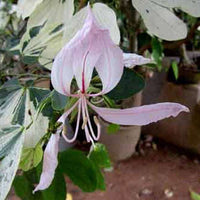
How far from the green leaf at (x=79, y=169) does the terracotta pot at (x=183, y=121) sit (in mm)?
1287

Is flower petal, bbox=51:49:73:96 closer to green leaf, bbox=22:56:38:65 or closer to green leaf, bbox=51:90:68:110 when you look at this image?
green leaf, bbox=51:90:68:110

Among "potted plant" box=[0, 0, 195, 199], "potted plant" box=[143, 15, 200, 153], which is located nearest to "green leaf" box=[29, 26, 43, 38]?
"potted plant" box=[0, 0, 195, 199]

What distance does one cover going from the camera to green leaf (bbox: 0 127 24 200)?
9.8 inches

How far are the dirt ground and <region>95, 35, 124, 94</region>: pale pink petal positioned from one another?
120cm

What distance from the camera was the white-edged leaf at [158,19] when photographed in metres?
0.31

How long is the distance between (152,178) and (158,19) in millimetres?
1282

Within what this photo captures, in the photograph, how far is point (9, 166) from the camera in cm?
26

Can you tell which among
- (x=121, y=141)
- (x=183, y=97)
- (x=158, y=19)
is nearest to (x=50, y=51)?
(x=158, y=19)

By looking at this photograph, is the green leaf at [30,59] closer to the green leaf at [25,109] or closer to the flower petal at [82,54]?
the green leaf at [25,109]

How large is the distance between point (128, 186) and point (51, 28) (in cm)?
117

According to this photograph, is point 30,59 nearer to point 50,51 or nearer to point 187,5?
point 50,51

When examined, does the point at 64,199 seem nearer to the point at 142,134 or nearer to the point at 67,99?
the point at 67,99

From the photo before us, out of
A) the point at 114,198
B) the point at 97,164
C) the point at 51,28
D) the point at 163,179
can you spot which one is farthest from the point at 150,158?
the point at 51,28

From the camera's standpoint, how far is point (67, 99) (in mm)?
278
